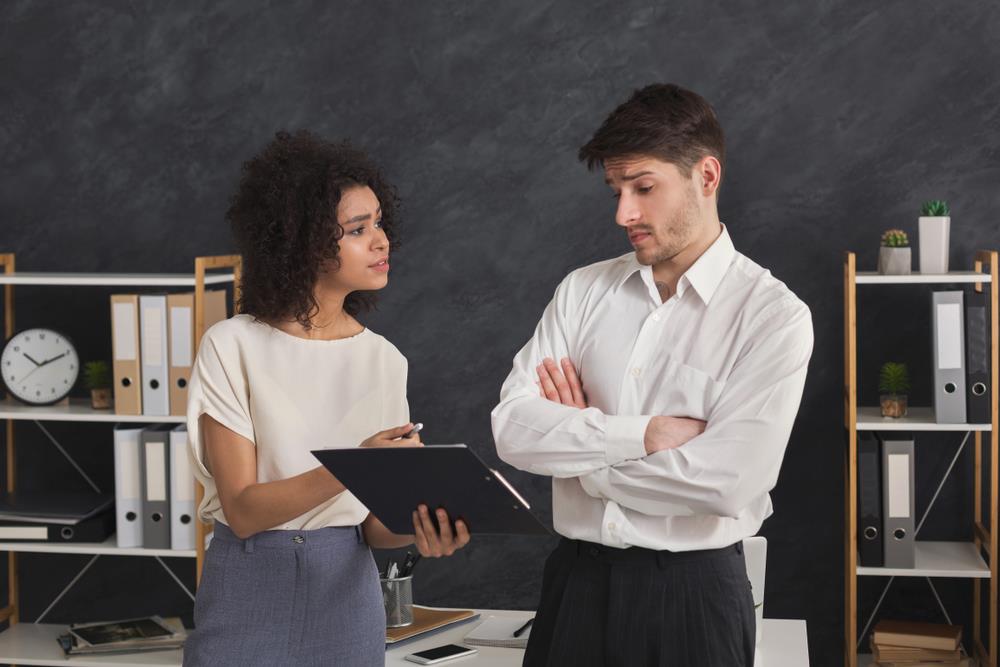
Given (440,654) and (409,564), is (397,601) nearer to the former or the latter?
(409,564)

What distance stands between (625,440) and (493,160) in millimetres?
1976

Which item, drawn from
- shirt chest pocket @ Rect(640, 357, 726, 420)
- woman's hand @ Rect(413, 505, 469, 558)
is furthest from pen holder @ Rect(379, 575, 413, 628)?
shirt chest pocket @ Rect(640, 357, 726, 420)

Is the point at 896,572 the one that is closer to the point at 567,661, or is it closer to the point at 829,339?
the point at 829,339

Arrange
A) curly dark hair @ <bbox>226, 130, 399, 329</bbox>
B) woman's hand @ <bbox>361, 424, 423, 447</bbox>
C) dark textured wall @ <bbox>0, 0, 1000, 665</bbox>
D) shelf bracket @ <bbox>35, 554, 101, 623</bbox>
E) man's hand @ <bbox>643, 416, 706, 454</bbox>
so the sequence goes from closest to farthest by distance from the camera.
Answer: woman's hand @ <bbox>361, 424, 423, 447</bbox> → man's hand @ <bbox>643, 416, 706, 454</bbox> → curly dark hair @ <bbox>226, 130, 399, 329</bbox> → dark textured wall @ <bbox>0, 0, 1000, 665</bbox> → shelf bracket @ <bbox>35, 554, 101, 623</bbox>

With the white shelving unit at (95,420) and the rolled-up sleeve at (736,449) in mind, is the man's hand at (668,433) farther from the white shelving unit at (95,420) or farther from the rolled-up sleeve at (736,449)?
the white shelving unit at (95,420)

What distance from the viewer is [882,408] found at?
11.1ft

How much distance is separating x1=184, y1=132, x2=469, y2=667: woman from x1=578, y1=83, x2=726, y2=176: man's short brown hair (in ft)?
1.48

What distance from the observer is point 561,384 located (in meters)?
2.03

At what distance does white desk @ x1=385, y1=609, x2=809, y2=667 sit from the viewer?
2514mm

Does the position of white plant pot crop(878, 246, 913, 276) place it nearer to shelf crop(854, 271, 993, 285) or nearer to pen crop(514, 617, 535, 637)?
shelf crop(854, 271, 993, 285)

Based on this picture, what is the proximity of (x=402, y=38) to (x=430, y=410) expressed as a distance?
1.20 meters

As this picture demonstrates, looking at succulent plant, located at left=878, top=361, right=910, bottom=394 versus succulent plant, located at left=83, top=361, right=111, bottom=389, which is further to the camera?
succulent plant, located at left=83, top=361, right=111, bottom=389

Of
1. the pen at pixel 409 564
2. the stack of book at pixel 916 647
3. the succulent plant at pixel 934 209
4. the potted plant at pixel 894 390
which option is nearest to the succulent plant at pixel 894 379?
the potted plant at pixel 894 390

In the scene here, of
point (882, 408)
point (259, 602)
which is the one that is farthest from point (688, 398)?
point (882, 408)
